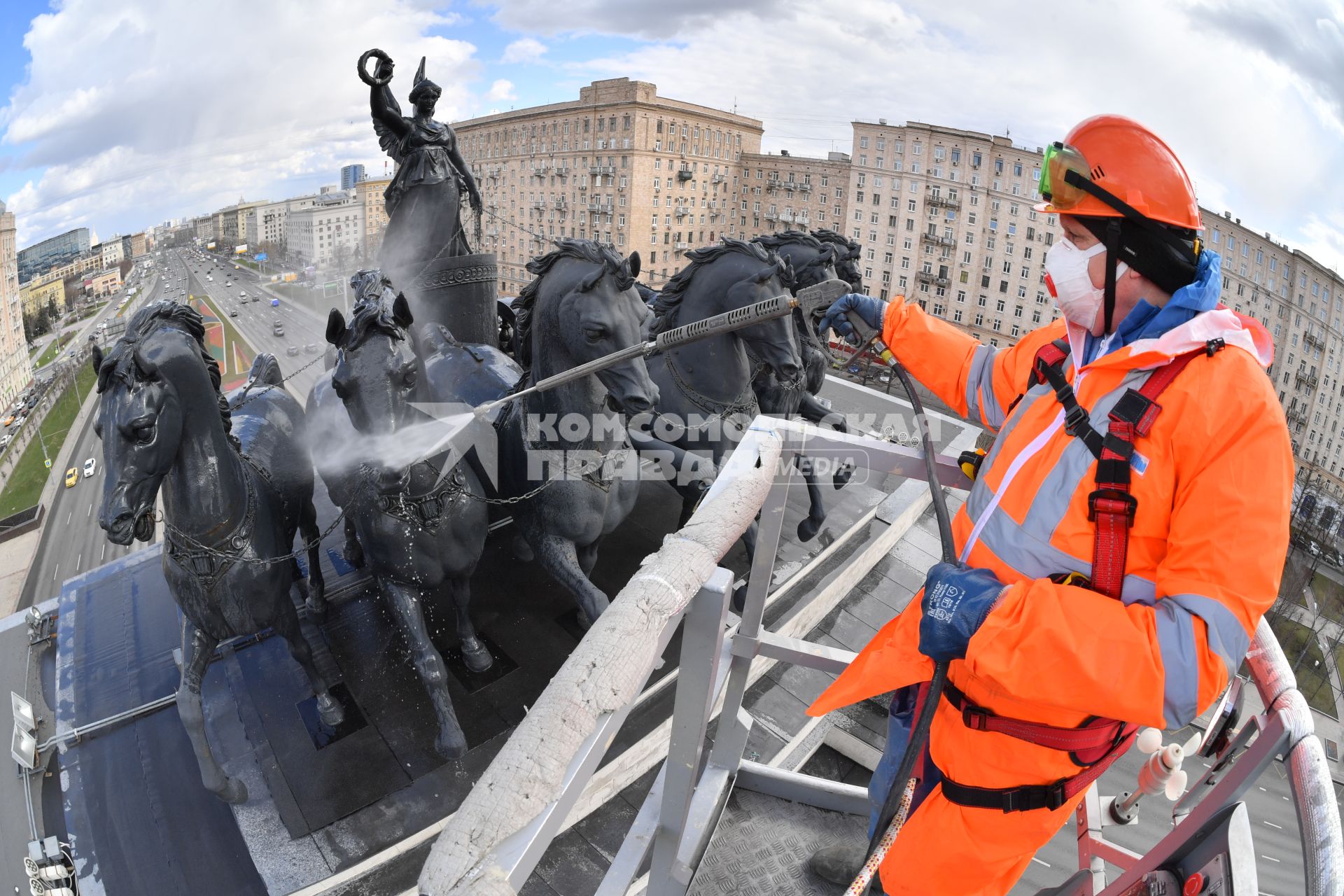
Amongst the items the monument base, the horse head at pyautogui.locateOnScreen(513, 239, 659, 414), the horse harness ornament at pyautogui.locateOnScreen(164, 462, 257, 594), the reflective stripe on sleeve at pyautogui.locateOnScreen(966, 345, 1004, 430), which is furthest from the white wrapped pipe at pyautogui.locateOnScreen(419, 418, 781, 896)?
the monument base

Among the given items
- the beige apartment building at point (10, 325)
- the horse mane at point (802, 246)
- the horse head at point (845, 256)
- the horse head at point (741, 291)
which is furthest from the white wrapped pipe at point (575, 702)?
the beige apartment building at point (10, 325)

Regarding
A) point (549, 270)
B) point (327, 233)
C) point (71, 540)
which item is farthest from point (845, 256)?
point (71, 540)

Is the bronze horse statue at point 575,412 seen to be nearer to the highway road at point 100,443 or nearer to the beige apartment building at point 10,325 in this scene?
the highway road at point 100,443

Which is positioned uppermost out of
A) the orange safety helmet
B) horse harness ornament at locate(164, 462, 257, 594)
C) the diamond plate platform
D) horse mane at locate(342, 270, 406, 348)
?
the orange safety helmet

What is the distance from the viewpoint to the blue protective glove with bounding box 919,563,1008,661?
64.6 inches

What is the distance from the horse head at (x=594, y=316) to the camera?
4594 mm

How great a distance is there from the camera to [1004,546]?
1909mm

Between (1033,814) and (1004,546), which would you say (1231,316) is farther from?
(1033,814)

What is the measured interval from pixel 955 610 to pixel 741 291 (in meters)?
4.60

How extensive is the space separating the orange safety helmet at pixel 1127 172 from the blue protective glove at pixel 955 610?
0.98m

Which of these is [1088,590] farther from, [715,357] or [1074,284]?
[715,357]

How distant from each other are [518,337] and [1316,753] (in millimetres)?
5083

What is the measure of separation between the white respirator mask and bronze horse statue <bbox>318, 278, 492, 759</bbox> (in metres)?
3.39

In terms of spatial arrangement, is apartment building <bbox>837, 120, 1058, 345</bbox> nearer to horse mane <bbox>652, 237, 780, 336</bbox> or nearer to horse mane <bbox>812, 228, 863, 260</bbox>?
horse mane <bbox>812, 228, 863, 260</bbox>
